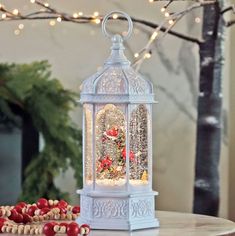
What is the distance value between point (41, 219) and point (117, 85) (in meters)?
0.43

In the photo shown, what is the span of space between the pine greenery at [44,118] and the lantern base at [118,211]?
6.22 feet

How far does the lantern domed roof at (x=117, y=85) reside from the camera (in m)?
2.05

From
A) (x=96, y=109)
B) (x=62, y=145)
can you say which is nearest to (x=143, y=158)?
(x=96, y=109)

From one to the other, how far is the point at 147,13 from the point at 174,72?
0.34 metres

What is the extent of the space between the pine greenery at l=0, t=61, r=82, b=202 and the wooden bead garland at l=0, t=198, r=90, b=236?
1612 mm

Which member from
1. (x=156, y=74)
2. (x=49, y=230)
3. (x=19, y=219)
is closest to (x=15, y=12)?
(x=156, y=74)

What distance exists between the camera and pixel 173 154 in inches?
165

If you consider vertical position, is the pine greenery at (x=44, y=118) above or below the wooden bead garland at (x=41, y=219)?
above

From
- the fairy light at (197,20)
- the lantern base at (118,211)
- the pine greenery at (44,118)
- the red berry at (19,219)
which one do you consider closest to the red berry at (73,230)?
the lantern base at (118,211)

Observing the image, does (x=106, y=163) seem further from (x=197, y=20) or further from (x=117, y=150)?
(x=197, y=20)

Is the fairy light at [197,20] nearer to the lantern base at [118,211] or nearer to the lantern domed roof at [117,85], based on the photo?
the lantern domed roof at [117,85]

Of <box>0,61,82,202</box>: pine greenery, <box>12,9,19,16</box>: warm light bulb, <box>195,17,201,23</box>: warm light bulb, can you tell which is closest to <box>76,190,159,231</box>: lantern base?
<box>0,61,82,202</box>: pine greenery

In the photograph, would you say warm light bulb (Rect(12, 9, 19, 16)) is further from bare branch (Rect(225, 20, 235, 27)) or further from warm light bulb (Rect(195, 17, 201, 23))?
bare branch (Rect(225, 20, 235, 27))

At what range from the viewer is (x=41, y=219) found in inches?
84.3
